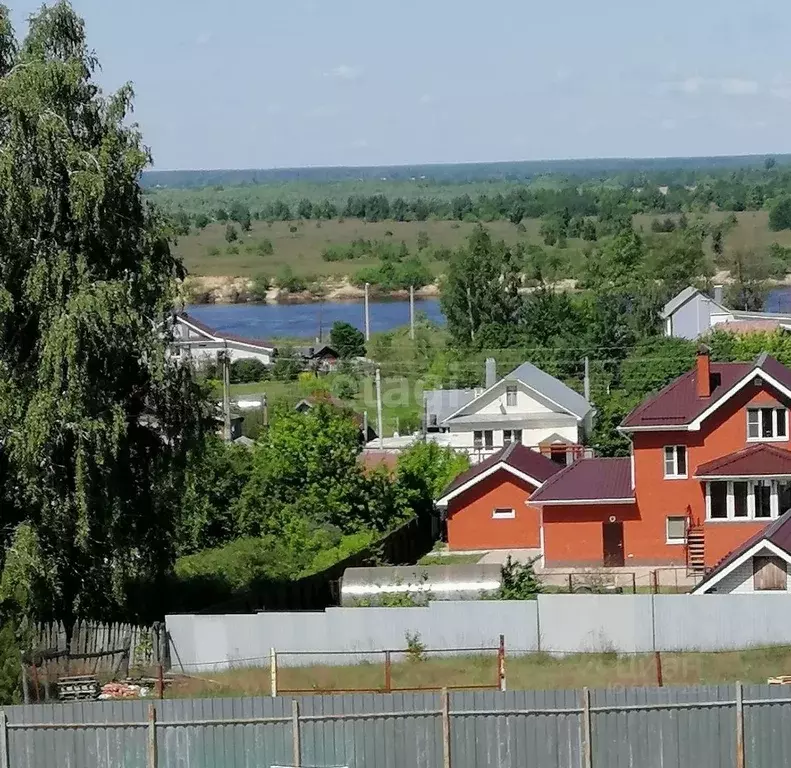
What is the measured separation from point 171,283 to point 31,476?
3.99 meters

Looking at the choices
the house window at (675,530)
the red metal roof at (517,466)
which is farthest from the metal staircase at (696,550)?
the red metal roof at (517,466)

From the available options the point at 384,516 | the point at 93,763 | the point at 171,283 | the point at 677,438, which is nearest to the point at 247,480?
the point at 384,516

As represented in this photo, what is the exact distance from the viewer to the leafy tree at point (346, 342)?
293 ft

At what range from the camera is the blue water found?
120m

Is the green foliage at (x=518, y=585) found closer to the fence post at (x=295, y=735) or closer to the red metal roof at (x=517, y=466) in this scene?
the red metal roof at (x=517, y=466)

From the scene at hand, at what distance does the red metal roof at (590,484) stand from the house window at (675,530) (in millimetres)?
1046

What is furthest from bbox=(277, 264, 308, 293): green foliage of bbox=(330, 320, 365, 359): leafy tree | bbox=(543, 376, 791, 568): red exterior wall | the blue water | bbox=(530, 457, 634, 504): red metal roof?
bbox=(543, 376, 791, 568): red exterior wall

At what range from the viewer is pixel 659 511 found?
40.0m

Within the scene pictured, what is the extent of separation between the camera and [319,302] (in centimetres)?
15950

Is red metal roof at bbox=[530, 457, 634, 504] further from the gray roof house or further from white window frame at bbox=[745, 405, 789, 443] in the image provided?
the gray roof house

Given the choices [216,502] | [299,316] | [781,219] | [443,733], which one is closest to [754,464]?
[216,502]

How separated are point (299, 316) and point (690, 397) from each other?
102 metres

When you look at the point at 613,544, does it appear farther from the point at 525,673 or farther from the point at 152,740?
the point at 152,740

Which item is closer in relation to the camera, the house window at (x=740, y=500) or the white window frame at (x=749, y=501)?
the white window frame at (x=749, y=501)
